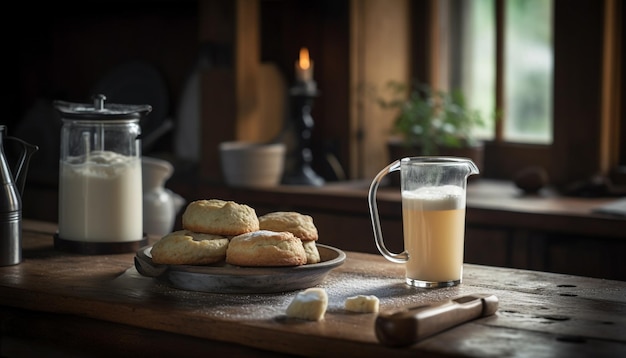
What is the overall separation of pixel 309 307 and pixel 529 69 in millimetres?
1974

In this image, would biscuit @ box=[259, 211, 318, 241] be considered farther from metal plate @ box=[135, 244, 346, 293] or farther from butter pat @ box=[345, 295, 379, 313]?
butter pat @ box=[345, 295, 379, 313]

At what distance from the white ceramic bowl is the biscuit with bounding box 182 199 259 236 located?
1346 mm

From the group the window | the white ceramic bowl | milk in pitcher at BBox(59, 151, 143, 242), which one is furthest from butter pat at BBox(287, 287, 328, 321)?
the window

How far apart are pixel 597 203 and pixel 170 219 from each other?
114 cm

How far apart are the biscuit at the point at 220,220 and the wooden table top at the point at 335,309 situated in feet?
0.39

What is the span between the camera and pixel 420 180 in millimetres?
1657

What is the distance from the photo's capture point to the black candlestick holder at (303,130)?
10.2ft

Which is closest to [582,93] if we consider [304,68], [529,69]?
[529,69]

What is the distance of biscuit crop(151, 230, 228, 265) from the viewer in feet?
5.32

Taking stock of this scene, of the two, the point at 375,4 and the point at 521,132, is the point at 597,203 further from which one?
the point at 375,4

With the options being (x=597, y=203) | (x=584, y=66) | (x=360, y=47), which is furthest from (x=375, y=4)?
(x=597, y=203)

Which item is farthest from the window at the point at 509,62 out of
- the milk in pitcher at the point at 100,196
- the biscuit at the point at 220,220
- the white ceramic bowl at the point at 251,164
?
the biscuit at the point at 220,220

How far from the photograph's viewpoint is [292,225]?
5.58 ft

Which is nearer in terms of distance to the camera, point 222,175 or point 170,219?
point 170,219
